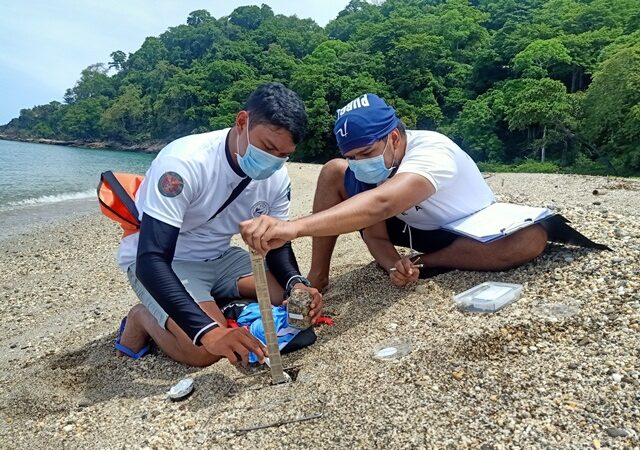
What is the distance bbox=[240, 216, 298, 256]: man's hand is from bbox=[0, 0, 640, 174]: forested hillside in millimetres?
22715

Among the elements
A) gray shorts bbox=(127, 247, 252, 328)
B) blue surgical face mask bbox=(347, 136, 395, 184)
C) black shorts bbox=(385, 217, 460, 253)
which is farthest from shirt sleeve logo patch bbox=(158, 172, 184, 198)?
black shorts bbox=(385, 217, 460, 253)

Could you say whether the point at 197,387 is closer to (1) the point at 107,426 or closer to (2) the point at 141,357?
(1) the point at 107,426

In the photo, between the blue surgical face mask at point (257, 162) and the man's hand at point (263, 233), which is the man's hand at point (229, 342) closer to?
the man's hand at point (263, 233)

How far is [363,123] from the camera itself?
2830mm

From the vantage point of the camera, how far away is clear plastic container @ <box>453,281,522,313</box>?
2615 millimetres

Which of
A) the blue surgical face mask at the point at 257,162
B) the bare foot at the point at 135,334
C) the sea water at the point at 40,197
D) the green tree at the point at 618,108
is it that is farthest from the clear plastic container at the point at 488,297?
the green tree at the point at 618,108

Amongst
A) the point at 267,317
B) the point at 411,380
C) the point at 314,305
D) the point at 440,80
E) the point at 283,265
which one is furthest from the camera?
the point at 440,80

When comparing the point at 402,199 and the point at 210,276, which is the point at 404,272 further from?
the point at 210,276

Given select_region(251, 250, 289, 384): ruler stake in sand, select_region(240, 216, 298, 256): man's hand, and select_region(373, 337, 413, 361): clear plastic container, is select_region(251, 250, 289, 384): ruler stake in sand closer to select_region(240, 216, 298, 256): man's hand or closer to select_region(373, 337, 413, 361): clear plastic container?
select_region(240, 216, 298, 256): man's hand

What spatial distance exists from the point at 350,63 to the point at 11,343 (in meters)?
46.0

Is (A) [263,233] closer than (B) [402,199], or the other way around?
(A) [263,233]

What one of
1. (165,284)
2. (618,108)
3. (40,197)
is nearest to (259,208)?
(165,284)

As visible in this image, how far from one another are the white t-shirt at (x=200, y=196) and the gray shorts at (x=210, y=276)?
6cm

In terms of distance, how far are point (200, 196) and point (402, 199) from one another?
1.21 meters
